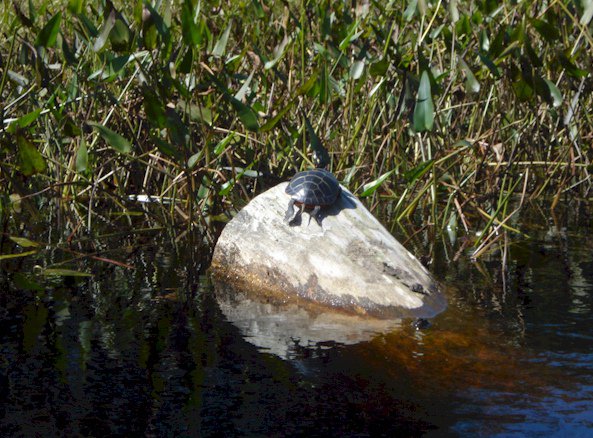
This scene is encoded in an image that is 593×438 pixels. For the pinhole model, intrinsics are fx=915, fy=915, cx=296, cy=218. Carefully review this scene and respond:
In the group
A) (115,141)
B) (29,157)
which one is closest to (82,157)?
(115,141)

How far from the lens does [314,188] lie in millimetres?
5055

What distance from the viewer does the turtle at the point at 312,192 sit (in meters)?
5.00

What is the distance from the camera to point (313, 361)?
13.4 feet

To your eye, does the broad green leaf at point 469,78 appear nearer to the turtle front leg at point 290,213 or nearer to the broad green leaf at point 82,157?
the turtle front leg at point 290,213

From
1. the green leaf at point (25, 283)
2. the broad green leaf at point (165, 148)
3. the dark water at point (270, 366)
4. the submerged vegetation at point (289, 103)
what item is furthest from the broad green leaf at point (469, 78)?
the green leaf at point (25, 283)

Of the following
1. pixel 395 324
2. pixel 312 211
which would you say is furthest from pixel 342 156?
pixel 395 324

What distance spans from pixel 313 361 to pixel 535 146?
381 centimetres

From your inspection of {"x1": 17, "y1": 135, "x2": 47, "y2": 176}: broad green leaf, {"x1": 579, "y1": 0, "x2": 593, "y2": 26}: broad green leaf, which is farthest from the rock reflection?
{"x1": 579, "y1": 0, "x2": 593, "y2": 26}: broad green leaf

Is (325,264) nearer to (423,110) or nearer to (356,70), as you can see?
(423,110)

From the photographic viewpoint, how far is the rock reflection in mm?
4363

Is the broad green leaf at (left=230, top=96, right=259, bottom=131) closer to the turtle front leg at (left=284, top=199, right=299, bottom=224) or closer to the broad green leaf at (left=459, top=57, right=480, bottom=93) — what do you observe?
the turtle front leg at (left=284, top=199, right=299, bottom=224)

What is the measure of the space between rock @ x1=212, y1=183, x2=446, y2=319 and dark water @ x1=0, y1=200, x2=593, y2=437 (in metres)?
0.22

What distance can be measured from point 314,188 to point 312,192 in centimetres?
7

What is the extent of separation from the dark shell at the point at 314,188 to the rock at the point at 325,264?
9cm
